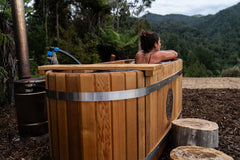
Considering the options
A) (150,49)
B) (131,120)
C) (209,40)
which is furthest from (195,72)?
(209,40)

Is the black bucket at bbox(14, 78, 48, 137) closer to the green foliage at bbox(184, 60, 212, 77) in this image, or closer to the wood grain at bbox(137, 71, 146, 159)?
the wood grain at bbox(137, 71, 146, 159)

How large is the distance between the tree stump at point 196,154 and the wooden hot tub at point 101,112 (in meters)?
0.33

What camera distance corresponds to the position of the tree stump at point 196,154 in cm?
204

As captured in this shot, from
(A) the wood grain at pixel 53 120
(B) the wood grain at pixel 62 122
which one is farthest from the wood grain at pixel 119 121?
(A) the wood grain at pixel 53 120

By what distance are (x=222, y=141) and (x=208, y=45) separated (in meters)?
30.1

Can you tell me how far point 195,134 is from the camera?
268 cm

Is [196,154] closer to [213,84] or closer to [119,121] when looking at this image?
[119,121]

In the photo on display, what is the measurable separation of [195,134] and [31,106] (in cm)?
231

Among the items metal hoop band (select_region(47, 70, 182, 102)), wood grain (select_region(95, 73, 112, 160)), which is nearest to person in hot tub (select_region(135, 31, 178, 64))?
metal hoop band (select_region(47, 70, 182, 102))

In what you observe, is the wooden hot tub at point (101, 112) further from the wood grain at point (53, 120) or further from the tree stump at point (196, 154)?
the tree stump at point (196, 154)

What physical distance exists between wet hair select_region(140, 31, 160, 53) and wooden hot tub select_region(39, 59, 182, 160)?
107 centimetres

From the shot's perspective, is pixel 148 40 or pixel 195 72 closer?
pixel 148 40

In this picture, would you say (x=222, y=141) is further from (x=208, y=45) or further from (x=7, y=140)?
(x=208, y=45)

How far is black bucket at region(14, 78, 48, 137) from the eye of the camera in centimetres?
308
